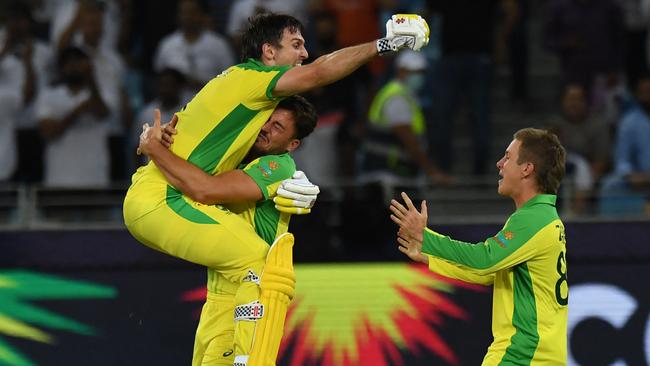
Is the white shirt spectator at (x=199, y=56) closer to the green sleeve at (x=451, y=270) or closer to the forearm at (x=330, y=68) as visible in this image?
the forearm at (x=330, y=68)

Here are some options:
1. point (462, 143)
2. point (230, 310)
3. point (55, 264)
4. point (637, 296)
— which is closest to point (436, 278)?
point (637, 296)

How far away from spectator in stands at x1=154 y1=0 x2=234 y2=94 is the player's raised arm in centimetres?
490

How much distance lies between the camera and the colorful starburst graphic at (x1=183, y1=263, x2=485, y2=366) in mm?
8086

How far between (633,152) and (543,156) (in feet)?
15.4

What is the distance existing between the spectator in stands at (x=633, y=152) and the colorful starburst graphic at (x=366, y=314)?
→ 82.4 inches

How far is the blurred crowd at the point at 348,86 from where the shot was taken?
10469 millimetres

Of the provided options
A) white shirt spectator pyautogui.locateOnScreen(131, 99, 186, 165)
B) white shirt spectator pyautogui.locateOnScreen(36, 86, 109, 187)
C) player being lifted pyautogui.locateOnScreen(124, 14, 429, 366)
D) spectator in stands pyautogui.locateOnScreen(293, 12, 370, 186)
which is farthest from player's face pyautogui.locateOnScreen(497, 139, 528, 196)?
white shirt spectator pyautogui.locateOnScreen(36, 86, 109, 187)

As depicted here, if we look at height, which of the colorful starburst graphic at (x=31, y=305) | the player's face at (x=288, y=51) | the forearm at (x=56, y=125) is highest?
the player's face at (x=288, y=51)

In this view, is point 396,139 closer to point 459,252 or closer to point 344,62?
point 344,62

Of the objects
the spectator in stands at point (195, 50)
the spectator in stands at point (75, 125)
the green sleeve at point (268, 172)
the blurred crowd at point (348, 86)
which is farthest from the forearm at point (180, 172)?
the spectator in stands at point (195, 50)

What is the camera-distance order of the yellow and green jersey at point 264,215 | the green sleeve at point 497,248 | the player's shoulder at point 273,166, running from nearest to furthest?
1. the green sleeve at point 497,248
2. the player's shoulder at point 273,166
3. the yellow and green jersey at point 264,215

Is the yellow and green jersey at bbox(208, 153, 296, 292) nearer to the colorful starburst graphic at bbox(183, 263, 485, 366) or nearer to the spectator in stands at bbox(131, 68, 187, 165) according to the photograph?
the colorful starburst graphic at bbox(183, 263, 485, 366)

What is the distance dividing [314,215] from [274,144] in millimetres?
1795

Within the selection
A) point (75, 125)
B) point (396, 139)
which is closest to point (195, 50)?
point (75, 125)
